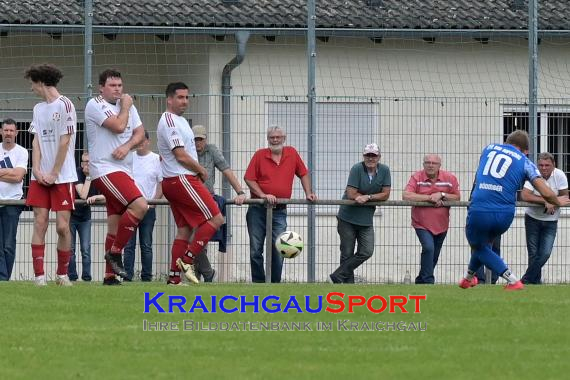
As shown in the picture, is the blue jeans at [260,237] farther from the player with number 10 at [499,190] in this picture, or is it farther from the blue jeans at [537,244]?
the player with number 10 at [499,190]

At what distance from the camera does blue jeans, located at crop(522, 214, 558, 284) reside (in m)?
19.8

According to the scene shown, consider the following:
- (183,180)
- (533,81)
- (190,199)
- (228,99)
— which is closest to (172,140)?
(183,180)

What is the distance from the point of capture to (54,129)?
14727 mm

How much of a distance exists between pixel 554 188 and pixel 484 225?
4.99 m

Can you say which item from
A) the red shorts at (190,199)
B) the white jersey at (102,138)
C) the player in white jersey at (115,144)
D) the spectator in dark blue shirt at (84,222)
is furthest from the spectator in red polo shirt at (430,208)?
the white jersey at (102,138)

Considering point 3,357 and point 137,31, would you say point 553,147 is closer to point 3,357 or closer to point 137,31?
point 137,31

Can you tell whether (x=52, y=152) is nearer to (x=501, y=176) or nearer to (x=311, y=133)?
(x=501, y=176)

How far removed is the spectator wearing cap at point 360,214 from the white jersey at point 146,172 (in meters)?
2.53

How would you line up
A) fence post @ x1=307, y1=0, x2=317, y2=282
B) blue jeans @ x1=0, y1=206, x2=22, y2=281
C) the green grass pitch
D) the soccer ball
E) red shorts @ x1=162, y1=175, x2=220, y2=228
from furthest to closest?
fence post @ x1=307, y1=0, x2=317, y2=282, blue jeans @ x1=0, y1=206, x2=22, y2=281, the soccer ball, red shorts @ x1=162, y1=175, x2=220, y2=228, the green grass pitch

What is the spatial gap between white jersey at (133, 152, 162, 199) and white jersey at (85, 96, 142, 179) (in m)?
4.68

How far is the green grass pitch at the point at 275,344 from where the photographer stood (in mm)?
9383

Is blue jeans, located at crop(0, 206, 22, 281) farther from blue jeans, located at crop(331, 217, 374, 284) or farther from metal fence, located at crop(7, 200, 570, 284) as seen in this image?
blue jeans, located at crop(331, 217, 374, 284)

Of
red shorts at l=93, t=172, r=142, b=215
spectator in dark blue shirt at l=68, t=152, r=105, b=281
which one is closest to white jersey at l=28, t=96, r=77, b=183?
red shorts at l=93, t=172, r=142, b=215

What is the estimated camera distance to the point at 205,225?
52.1 feet
